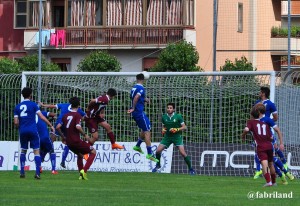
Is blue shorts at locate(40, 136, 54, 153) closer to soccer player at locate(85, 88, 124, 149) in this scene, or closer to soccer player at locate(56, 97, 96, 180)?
A: soccer player at locate(85, 88, 124, 149)

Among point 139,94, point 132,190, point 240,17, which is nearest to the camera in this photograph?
point 132,190

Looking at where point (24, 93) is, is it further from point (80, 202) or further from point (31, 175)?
point (80, 202)

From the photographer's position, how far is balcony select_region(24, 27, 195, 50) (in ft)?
183

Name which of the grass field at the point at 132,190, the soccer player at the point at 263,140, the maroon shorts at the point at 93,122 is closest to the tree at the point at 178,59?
the maroon shorts at the point at 93,122

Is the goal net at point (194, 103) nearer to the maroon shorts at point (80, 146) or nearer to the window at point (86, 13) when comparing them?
the maroon shorts at point (80, 146)

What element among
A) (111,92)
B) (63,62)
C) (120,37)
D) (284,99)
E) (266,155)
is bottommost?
(266,155)

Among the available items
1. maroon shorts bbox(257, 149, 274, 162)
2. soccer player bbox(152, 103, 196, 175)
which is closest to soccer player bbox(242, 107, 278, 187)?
maroon shorts bbox(257, 149, 274, 162)

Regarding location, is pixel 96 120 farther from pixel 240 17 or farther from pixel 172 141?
pixel 240 17

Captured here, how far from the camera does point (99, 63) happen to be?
2105 inches

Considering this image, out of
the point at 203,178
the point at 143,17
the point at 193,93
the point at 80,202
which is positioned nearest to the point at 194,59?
the point at 143,17

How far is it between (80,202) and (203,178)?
9329 millimetres

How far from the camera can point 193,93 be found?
32344 mm

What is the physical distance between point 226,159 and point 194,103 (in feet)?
8.95

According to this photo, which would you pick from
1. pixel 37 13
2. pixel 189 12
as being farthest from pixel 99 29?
pixel 189 12
